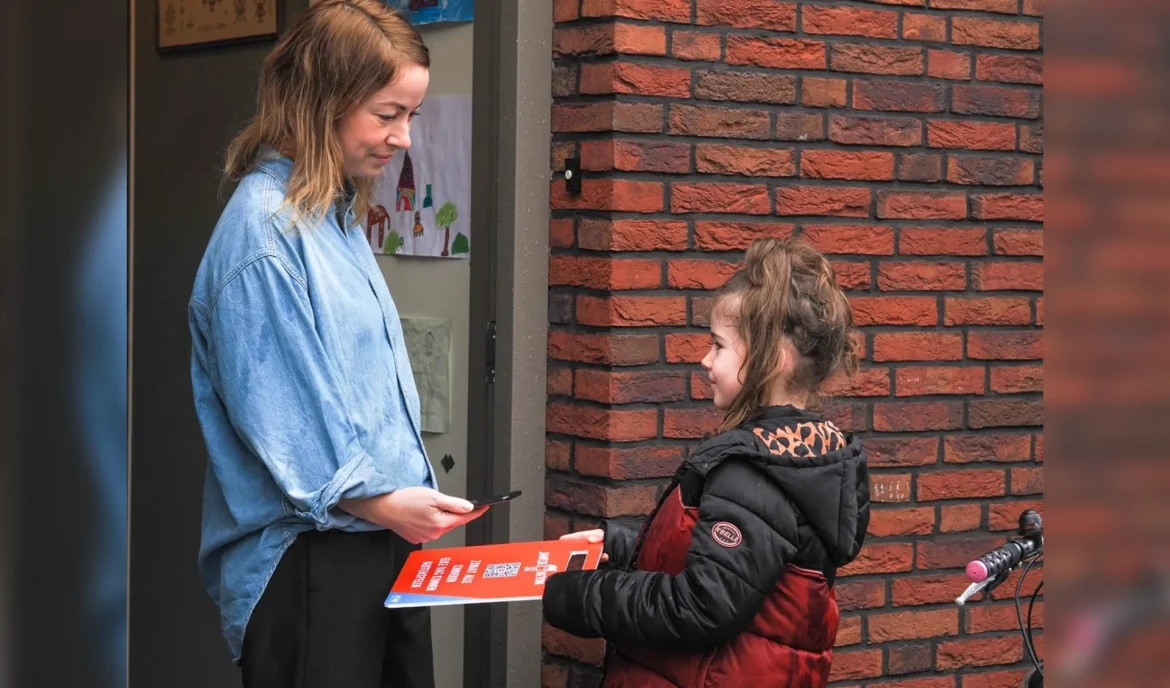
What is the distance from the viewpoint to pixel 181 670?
190 inches

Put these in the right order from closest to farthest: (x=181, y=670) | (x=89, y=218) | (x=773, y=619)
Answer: (x=773, y=619) < (x=89, y=218) < (x=181, y=670)

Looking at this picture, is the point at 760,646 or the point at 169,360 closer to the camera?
the point at 760,646

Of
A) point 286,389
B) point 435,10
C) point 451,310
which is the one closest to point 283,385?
point 286,389

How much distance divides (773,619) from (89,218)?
9.72ft

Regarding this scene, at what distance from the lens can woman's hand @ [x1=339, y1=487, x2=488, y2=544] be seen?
233cm

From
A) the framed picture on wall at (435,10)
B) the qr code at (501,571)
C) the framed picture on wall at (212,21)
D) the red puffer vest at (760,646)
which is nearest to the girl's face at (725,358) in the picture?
the red puffer vest at (760,646)

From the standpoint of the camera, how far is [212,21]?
462 cm

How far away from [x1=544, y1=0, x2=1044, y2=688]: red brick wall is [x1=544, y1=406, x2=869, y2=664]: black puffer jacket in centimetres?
109

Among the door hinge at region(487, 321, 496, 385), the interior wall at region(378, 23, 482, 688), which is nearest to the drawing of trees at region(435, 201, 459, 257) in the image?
the interior wall at region(378, 23, 482, 688)

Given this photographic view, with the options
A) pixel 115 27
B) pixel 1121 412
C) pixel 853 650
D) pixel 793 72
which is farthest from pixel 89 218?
pixel 1121 412

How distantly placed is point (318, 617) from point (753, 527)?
72cm

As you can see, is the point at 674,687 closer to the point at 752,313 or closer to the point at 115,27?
the point at 752,313

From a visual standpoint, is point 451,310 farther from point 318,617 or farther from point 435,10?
point 318,617

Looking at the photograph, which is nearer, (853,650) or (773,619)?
(773,619)
